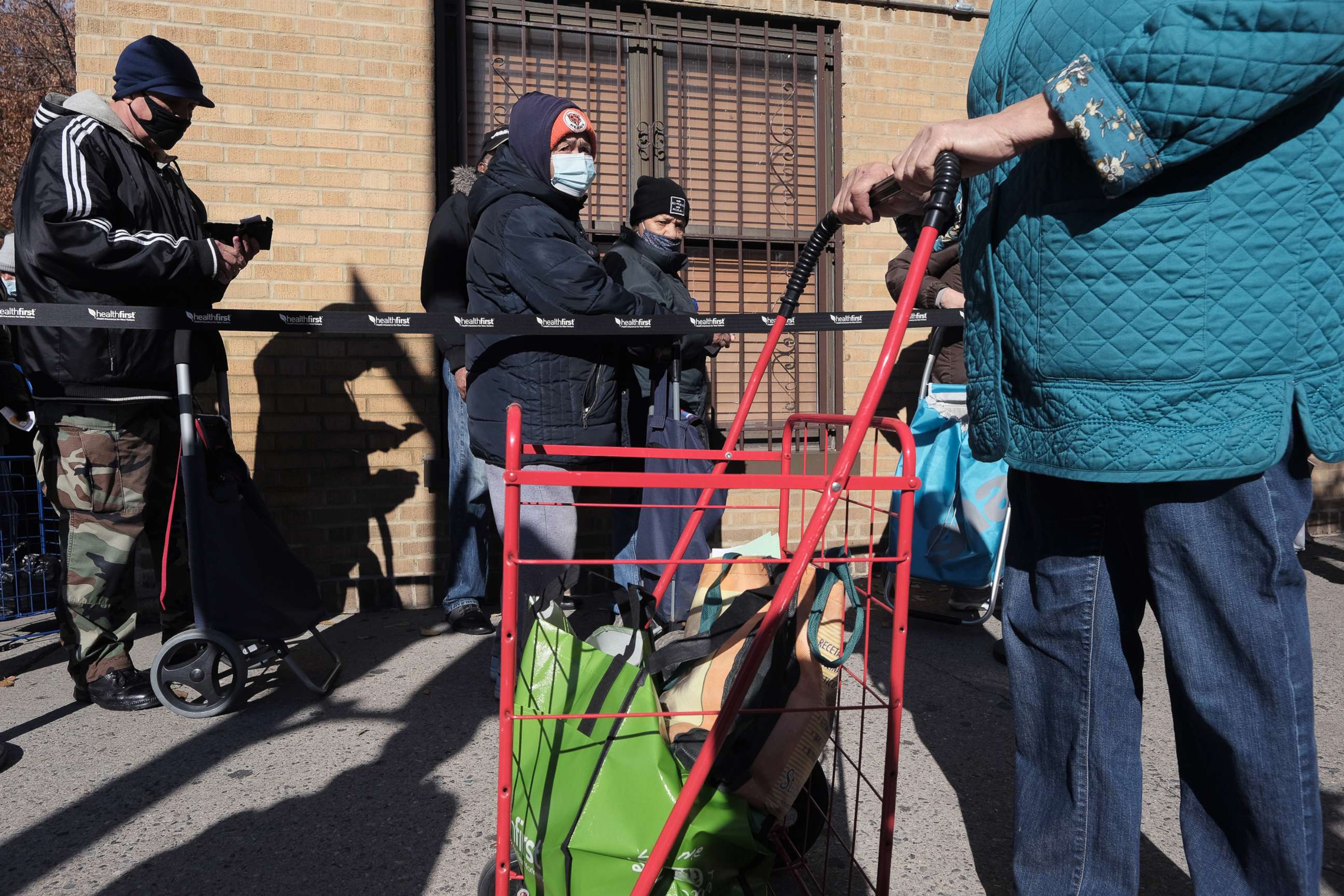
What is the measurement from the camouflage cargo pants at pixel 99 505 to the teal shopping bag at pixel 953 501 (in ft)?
10.0

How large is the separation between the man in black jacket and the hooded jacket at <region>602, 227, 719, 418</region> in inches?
61.8

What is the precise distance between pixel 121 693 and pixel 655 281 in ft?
8.89

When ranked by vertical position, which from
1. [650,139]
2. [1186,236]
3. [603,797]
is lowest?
[603,797]

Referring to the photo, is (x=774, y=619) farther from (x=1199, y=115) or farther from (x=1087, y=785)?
(x=1199, y=115)

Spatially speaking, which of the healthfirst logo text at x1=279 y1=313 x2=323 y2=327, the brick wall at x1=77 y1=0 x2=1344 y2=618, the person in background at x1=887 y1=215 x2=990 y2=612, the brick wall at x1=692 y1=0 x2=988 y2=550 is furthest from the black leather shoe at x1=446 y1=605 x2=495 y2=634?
the person in background at x1=887 y1=215 x2=990 y2=612

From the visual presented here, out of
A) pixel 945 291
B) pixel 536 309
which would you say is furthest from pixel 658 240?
pixel 945 291

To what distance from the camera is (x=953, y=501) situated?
14.5 feet

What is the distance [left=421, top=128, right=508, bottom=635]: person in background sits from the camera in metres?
4.45

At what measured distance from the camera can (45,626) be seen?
15.4 ft

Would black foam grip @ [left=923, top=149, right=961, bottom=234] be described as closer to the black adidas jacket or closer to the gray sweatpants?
the gray sweatpants

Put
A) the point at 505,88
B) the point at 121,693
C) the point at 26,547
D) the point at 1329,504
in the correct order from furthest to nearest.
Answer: the point at 1329,504 → the point at 505,88 → the point at 26,547 → the point at 121,693

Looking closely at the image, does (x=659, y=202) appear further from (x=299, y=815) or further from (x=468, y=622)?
(x=299, y=815)

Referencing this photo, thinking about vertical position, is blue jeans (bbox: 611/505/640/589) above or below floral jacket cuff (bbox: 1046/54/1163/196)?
below

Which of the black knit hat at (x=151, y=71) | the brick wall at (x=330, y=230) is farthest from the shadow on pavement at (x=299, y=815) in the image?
the black knit hat at (x=151, y=71)
